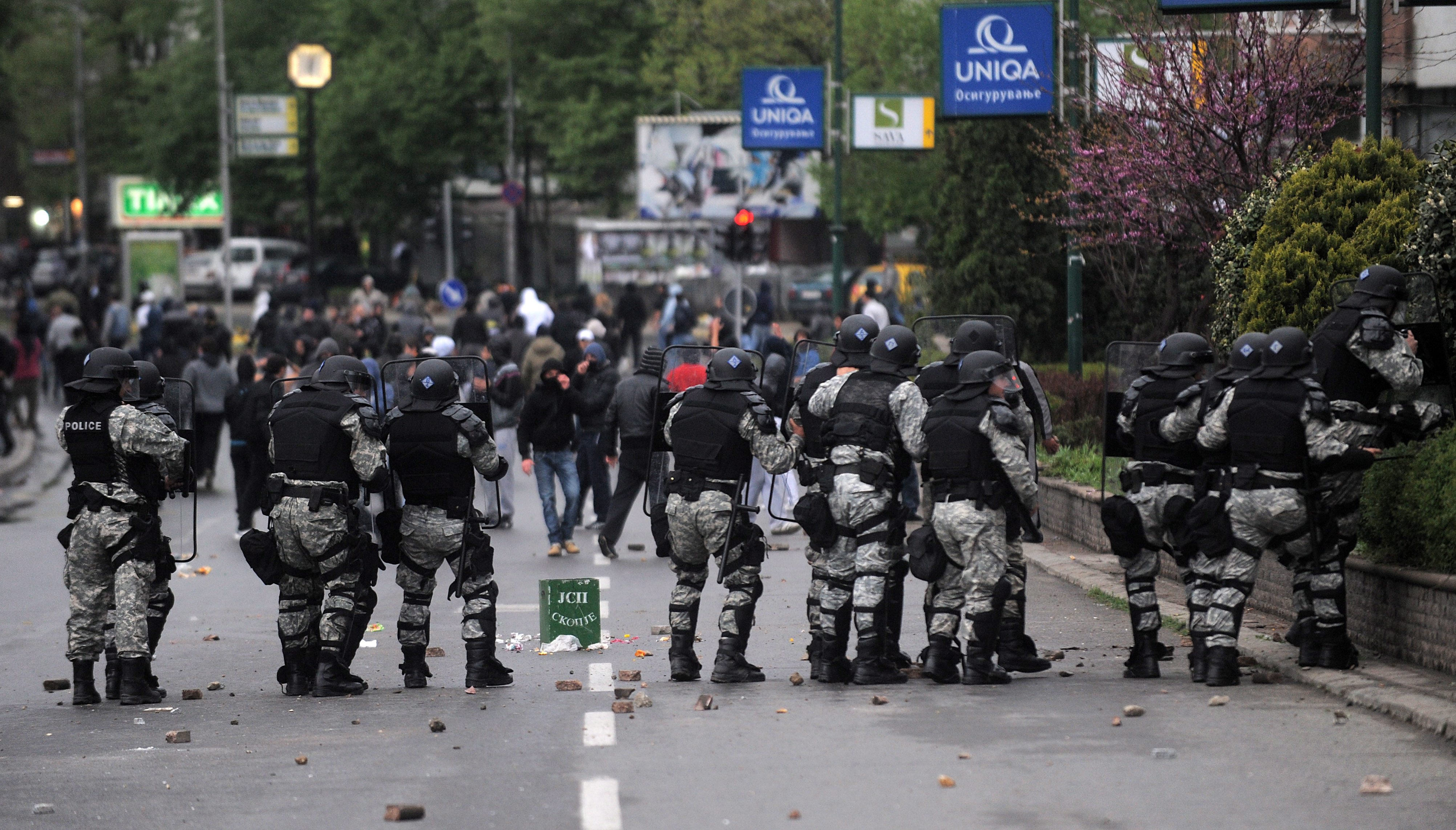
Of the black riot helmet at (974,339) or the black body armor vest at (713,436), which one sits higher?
the black riot helmet at (974,339)

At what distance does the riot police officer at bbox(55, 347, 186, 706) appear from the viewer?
355 inches

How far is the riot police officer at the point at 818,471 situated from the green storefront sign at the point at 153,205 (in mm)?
48603

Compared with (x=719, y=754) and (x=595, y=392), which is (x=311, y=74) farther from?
(x=719, y=754)

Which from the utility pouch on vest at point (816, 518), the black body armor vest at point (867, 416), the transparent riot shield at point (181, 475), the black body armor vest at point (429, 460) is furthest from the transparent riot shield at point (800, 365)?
the transparent riot shield at point (181, 475)

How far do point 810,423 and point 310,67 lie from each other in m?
26.8

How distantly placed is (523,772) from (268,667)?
3601 mm

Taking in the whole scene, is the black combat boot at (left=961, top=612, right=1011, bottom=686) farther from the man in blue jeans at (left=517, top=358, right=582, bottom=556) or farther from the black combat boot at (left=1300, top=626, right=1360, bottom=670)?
the man in blue jeans at (left=517, top=358, right=582, bottom=556)

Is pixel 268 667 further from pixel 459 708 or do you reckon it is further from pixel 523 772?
pixel 523 772

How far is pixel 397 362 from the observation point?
10.3 m

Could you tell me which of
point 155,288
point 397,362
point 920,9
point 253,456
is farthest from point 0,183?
point 397,362

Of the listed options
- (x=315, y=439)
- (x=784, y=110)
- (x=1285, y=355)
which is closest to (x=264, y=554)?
(x=315, y=439)

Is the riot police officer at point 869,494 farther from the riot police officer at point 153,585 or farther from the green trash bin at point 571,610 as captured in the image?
the riot police officer at point 153,585

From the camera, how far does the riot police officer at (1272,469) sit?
823 centimetres

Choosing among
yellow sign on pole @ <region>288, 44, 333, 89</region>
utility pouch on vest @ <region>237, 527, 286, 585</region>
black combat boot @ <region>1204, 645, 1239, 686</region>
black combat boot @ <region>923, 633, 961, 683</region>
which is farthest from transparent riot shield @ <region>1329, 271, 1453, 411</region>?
yellow sign on pole @ <region>288, 44, 333, 89</region>
